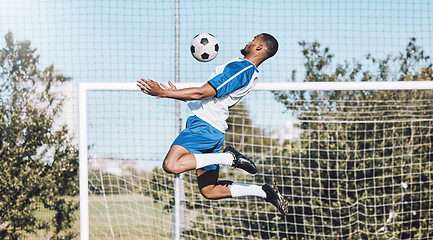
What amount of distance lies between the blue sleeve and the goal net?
2557 mm

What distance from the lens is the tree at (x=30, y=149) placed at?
6.94 m

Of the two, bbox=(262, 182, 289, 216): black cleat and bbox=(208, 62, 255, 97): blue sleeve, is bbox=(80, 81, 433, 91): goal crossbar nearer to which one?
bbox=(208, 62, 255, 97): blue sleeve

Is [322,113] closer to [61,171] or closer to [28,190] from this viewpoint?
[61,171]

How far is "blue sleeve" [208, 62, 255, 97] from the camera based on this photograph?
3912mm

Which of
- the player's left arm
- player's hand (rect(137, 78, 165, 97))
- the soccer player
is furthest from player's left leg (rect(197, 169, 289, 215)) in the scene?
player's hand (rect(137, 78, 165, 97))

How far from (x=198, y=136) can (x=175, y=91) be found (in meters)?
0.46

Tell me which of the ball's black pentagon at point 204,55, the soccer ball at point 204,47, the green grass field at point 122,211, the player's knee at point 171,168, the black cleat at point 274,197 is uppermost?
the soccer ball at point 204,47

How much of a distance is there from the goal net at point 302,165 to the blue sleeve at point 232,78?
2.56 m

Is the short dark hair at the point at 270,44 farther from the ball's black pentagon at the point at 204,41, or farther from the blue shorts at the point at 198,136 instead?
the blue shorts at the point at 198,136

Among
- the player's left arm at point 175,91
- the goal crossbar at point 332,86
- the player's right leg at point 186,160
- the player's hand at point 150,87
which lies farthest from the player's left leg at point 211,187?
the goal crossbar at point 332,86

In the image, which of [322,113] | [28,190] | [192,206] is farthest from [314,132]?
[28,190]

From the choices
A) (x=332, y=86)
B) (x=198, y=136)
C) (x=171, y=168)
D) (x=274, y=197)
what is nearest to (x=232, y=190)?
(x=274, y=197)

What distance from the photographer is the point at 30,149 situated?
6.97 m

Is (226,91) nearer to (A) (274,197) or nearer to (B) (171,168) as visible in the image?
(B) (171,168)
